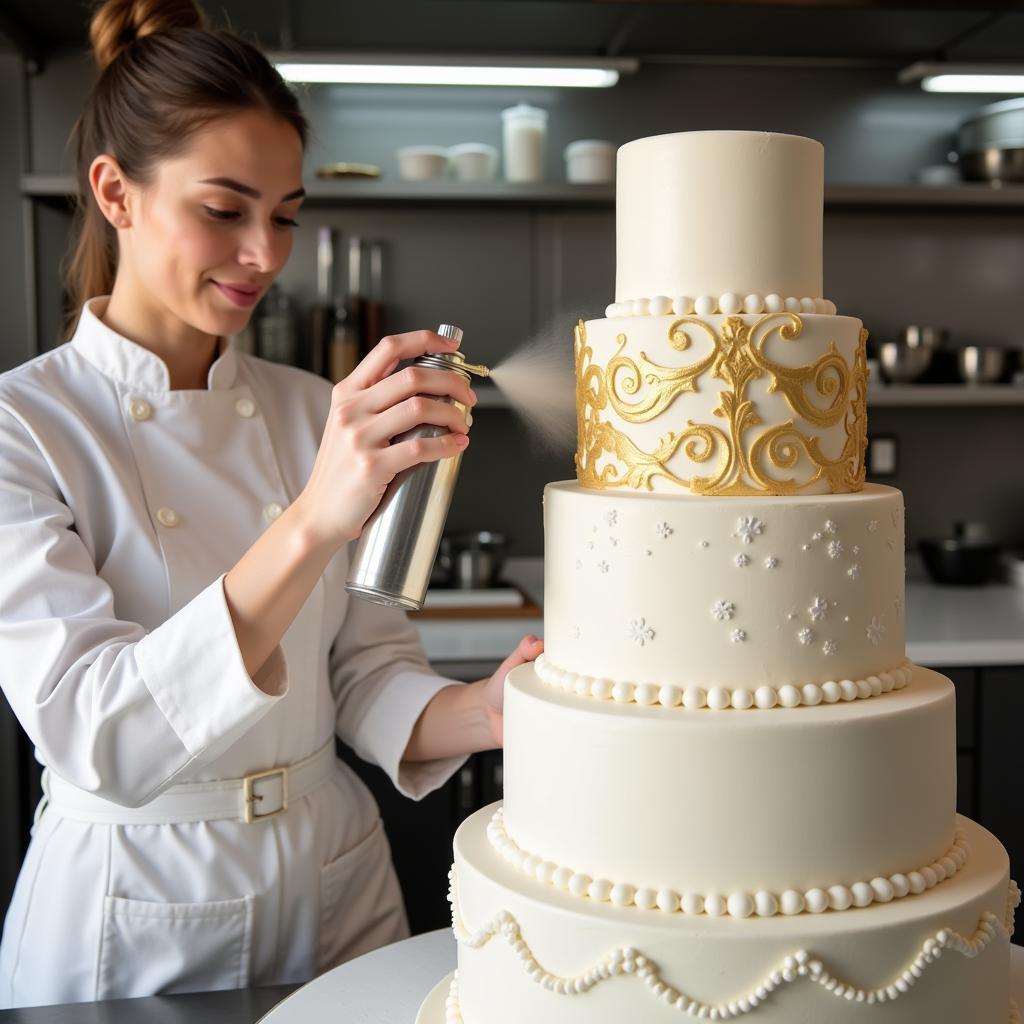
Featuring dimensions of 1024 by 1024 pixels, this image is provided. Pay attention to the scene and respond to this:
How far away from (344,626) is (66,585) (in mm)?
434

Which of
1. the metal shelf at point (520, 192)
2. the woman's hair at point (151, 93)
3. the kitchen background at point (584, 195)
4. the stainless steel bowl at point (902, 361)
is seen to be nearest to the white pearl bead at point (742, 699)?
the woman's hair at point (151, 93)

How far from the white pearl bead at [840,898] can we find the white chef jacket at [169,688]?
0.48 m

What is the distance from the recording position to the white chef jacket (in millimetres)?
1040

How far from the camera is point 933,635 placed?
2467mm

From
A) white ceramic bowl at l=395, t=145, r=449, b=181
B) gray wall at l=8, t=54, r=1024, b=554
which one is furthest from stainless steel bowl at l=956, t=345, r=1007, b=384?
white ceramic bowl at l=395, t=145, r=449, b=181

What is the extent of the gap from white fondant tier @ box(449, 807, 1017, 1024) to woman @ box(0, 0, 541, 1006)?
320mm

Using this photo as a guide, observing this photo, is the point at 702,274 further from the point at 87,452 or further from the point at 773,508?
the point at 87,452

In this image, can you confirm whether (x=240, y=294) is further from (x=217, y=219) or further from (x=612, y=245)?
(x=612, y=245)

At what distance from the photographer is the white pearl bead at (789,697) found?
2.93 feet

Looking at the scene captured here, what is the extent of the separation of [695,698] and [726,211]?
0.38 m

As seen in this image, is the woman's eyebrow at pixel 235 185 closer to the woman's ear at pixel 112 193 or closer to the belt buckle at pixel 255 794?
the woman's ear at pixel 112 193

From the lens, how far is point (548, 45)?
288 centimetres

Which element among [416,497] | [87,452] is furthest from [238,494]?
[416,497]

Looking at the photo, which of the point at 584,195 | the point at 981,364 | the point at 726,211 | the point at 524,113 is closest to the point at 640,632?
the point at 726,211
